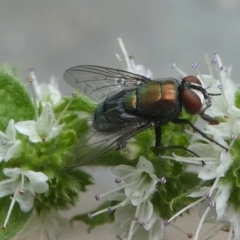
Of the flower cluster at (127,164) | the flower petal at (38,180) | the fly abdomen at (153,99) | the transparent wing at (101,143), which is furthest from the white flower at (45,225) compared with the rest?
the fly abdomen at (153,99)

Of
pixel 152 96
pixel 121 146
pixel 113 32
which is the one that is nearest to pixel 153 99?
pixel 152 96

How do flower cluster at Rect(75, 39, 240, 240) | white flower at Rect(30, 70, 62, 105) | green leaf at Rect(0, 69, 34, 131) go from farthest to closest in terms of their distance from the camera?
white flower at Rect(30, 70, 62, 105) → green leaf at Rect(0, 69, 34, 131) → flower cluster at Rect(75, 39, 240, 240)

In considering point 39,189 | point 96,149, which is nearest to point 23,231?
point 39,189

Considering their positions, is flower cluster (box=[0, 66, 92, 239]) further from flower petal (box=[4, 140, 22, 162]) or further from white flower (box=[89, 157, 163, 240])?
white flower (box=[89, 157, 163, 240])

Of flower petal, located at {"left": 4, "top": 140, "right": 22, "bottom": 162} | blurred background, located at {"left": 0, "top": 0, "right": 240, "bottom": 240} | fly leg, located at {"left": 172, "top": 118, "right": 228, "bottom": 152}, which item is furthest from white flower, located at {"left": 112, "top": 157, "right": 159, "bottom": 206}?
blurred background, located at {"left": 0, "top": 0, "right": 240, "bottom": 240}

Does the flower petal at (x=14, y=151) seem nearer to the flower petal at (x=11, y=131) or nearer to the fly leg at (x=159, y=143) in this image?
the flower petal at (x=11, y=131)

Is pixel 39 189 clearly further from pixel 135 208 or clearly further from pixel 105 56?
pixel 105 56
